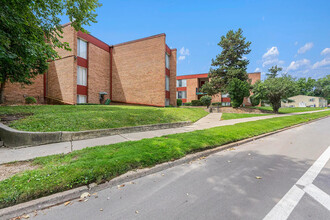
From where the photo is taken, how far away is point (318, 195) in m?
2.63

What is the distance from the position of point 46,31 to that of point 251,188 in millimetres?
10930

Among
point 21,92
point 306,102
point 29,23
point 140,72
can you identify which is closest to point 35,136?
point 29,23

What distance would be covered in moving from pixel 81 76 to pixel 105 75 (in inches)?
150

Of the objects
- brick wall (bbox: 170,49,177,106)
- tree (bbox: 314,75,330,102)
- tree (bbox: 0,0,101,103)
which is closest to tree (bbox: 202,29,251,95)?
brick wall (bbox: 170,49,177,106)

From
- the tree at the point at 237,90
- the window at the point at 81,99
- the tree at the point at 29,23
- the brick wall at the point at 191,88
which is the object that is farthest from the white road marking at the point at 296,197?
the brick wall at the point at 191,88

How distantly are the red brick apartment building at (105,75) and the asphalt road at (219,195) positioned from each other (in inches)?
628

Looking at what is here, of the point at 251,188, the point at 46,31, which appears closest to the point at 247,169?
the point at 251,188

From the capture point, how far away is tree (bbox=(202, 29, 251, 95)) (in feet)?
83.5

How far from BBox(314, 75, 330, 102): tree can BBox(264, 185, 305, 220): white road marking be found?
102 metres

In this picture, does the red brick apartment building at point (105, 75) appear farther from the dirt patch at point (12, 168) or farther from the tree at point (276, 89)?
the dirt patch at point (12, 168)

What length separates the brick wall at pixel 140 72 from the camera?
19.6 meters

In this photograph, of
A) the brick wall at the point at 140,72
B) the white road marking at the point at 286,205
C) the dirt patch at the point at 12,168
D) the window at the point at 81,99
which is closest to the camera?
the white road marking at the point at 286,205

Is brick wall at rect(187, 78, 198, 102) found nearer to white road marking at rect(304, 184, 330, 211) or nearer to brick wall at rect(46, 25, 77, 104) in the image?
brick wall at rect(46, 25, 77, 104)

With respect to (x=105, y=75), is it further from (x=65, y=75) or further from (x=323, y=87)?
(x=323, y=87)
